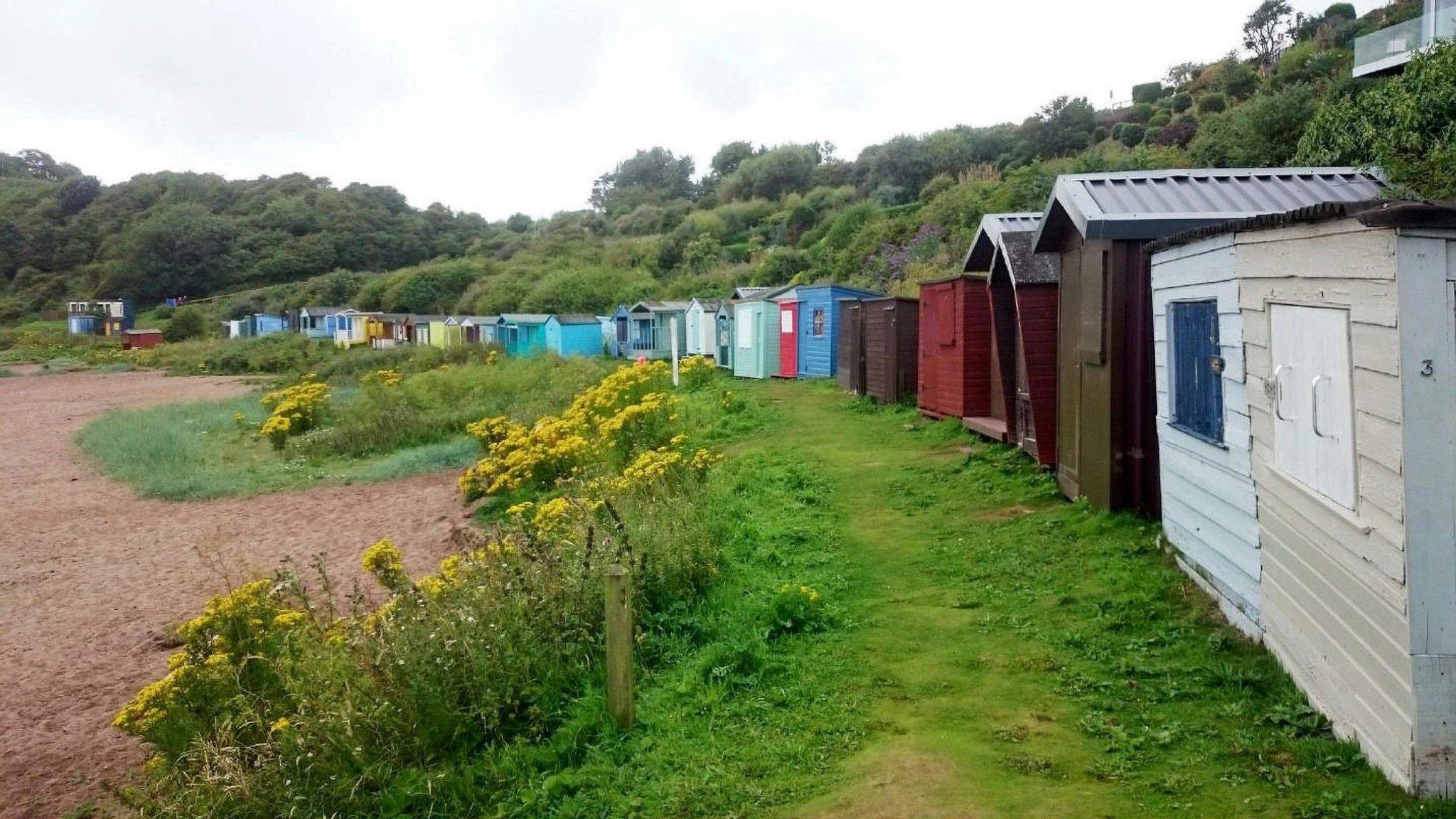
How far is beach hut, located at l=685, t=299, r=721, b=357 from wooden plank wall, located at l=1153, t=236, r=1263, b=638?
23.9 m

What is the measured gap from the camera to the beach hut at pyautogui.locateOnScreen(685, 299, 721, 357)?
31.9 meters

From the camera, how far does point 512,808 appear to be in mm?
5535

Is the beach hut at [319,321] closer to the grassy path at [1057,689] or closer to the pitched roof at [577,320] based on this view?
the pitched roof at [577,320]

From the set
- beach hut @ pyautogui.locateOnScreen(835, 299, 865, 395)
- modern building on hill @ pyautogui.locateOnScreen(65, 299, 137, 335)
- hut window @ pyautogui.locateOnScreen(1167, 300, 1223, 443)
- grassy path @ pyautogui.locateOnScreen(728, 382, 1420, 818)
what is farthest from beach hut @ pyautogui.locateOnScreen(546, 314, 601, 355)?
modern building on hill @ pyautogui.locateOnScreen(65, 299, 137, 335)

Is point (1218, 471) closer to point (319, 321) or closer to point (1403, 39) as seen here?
point (1403, 39)

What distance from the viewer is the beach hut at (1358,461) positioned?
13.5 ft

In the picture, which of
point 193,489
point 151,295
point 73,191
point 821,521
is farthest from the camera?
point 73,191

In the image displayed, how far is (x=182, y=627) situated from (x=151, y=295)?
99522 mm

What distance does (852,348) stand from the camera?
20.2 meters

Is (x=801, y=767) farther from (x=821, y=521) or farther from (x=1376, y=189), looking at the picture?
(x=1376, y=189)

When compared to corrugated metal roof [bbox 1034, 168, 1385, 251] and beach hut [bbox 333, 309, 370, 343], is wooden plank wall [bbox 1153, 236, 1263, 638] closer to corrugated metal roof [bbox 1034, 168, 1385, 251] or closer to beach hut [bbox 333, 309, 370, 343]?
corrugated metal roof [bbox 1034, 168, 1385, 251]

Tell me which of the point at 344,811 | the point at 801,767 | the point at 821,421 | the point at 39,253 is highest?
the point at 39,253

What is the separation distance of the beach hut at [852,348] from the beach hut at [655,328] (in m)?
13.7

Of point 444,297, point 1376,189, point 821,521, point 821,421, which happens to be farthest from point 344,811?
point 444,297
